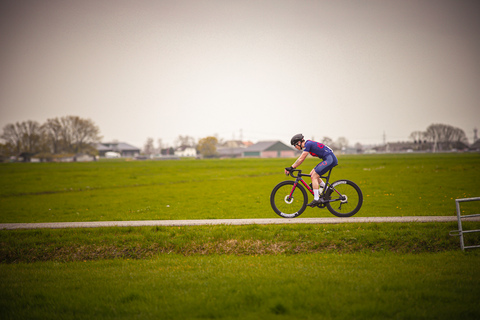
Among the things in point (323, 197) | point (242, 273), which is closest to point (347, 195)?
point (323, 197)

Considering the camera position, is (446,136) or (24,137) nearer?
(24,137)

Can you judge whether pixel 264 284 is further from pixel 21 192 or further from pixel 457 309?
pixel 21 192

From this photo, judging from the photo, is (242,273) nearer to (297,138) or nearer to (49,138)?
(297,138)

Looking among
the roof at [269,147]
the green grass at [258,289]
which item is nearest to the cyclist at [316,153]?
the green grass at [258,289]

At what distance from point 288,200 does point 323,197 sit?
122 cm

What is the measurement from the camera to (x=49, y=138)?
138375 millimetres

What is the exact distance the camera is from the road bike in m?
12.1

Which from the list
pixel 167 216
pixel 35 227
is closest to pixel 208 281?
pixel 35 227

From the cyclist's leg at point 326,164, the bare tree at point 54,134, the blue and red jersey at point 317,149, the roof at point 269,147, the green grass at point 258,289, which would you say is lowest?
the green grass at point 258,289

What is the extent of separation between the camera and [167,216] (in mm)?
18047

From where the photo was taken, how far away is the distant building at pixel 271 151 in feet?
454

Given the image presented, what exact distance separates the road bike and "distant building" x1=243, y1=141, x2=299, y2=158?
11848cm

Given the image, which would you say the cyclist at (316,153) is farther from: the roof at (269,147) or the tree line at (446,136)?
the tree line at (446,136)

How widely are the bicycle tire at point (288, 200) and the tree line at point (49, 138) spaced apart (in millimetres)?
137897
